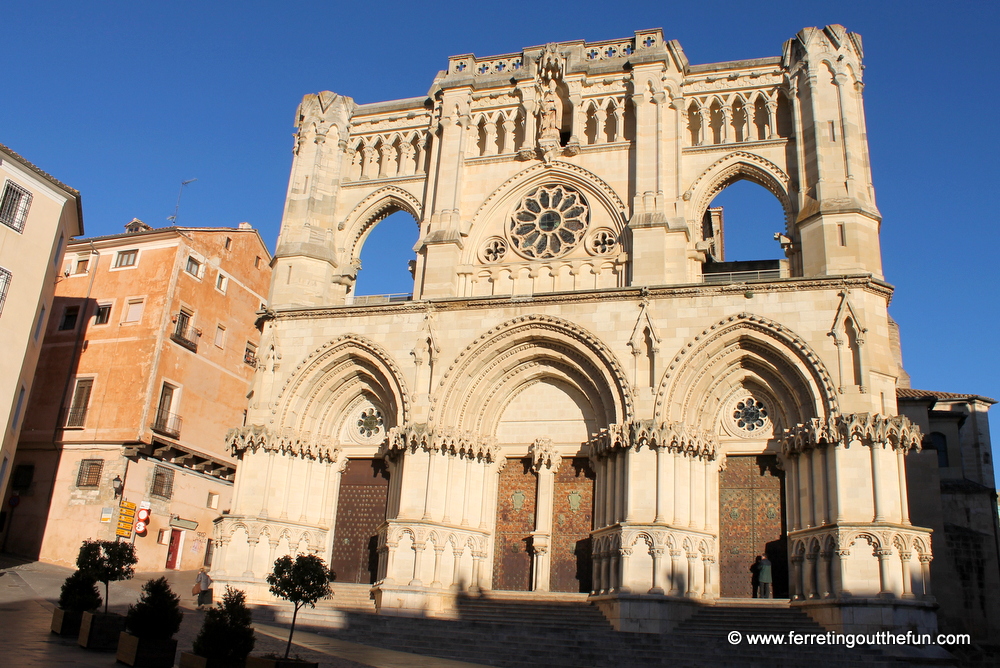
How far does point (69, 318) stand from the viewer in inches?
1267

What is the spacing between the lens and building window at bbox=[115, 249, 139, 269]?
3256cm

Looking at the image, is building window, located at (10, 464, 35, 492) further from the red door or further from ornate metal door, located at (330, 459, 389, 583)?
ornate metal door, located at (330, 459, 389, 583)

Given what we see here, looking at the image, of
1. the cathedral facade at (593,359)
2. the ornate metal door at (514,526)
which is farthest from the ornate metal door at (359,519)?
the ornate metal door at (514,526)

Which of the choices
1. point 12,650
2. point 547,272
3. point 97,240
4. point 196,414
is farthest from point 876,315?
point 97,240

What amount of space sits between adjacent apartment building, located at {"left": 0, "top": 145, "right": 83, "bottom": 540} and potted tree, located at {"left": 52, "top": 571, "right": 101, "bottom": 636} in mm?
10692

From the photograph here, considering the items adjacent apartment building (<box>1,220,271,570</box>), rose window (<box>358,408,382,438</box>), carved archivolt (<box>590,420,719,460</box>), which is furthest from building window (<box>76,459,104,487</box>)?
carved archivolt (<box>590,420,719,460</box>)

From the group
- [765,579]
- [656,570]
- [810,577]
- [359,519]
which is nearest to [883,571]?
[810,577]

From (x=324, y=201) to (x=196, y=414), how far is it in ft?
32.6

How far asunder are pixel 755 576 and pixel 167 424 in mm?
19560

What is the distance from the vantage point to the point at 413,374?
2303 centimetres

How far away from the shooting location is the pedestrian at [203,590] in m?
20.6

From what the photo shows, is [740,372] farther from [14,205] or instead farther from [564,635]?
[14,205]

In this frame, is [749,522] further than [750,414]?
No

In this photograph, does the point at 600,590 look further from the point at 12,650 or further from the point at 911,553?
the point at 12,650
